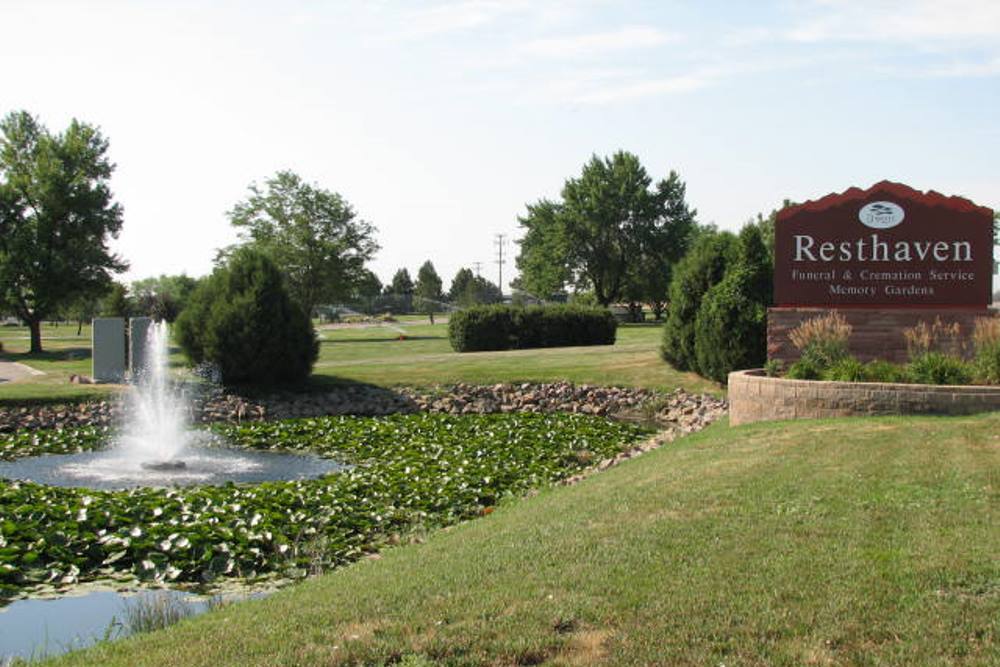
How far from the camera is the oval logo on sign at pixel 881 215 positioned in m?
17.0

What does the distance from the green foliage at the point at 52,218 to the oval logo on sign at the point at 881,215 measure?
33316 mm

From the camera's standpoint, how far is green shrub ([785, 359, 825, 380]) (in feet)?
48.9

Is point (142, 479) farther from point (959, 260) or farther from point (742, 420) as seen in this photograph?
point (959, 260)

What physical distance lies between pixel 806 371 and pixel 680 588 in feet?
33.2

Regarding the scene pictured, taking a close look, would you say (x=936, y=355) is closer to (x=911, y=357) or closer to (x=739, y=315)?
(x=911, y=357)

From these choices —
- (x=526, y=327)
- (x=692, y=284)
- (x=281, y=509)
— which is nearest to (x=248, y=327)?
(x=692, y=284)

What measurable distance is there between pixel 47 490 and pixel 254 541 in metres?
3.80

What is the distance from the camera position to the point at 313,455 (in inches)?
655

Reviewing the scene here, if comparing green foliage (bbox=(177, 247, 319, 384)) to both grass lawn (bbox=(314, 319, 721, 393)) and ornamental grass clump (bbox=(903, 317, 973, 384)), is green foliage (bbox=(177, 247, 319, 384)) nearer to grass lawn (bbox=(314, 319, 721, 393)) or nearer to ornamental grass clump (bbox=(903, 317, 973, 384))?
grass lawn (bbox=(314, 319, 721, 393))

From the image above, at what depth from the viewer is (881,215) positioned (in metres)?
17.0

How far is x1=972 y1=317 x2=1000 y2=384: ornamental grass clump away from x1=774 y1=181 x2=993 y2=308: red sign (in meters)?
2.33

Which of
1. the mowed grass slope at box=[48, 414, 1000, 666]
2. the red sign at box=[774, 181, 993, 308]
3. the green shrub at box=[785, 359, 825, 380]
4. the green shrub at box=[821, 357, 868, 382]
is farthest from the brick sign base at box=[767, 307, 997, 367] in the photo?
the mowed grass slope at box=[48, 414, 1000, 666]

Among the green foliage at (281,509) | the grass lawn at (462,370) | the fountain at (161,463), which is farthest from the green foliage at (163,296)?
the green foliage at (281,509)

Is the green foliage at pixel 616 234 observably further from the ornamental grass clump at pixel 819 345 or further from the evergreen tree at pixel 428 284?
the ornamental grass clump at pixel 819 345
